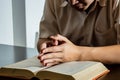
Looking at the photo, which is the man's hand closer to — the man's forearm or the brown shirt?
the man's forearm

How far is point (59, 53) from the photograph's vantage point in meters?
1.02

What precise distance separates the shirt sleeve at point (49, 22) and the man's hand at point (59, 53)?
34 centimetres

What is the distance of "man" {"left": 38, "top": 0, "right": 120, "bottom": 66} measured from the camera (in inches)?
40.4

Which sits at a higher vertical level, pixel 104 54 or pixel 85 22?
pixel 85 22

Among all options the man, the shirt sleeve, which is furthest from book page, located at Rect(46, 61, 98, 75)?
the shirt sleeve

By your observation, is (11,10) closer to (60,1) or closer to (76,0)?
(60,1)

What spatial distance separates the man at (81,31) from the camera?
1.03m

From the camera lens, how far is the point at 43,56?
1.00 meters

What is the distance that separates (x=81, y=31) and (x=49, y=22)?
197mm

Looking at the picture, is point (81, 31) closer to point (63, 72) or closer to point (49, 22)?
point (49, 22)

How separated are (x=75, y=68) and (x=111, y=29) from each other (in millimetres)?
401

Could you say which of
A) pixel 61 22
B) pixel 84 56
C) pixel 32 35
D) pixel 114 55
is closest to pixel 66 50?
pixel 84 56

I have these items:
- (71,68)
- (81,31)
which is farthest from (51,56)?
(81,31)

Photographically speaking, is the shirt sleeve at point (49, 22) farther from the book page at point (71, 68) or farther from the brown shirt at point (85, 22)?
the book page at point (71, 68)
